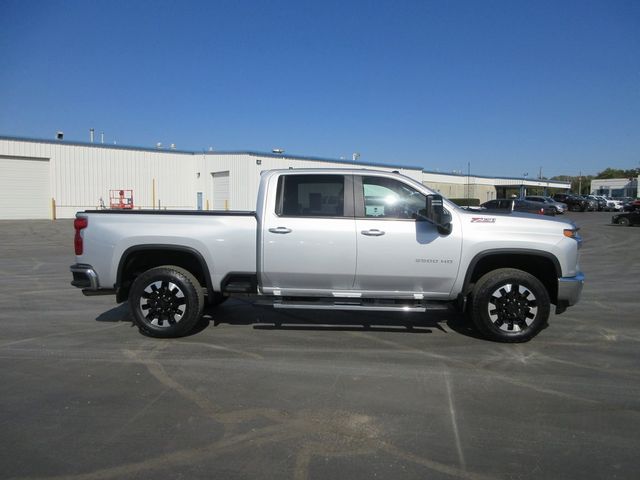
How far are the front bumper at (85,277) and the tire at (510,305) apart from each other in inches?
178

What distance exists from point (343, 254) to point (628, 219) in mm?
30011

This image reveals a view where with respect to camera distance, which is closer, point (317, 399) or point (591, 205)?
point (317, 399)

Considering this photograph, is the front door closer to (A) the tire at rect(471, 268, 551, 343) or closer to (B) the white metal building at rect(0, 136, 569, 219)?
(A) the tire at rect(471, 268, 551, 343)

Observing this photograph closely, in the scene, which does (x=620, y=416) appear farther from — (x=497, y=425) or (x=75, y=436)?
(x=75, y=436)

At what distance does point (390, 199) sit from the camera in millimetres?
6031

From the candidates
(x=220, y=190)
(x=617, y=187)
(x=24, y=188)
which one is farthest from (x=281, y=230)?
(x=617, y=187)

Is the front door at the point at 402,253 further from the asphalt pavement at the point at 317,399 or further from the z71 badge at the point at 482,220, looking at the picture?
the asphalt pavement at the point at 317,399

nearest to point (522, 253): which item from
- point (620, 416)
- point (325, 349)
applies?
point (620, 416)

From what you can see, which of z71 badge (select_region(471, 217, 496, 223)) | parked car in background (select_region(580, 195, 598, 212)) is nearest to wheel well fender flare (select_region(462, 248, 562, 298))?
z71 badge (select_region(471, 217, 496, 223))

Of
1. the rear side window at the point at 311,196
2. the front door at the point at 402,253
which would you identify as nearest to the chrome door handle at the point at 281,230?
the rear side window at the point at 311,196

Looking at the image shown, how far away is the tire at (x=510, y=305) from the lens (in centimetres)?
579

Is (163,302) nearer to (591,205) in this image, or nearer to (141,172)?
(141,172)

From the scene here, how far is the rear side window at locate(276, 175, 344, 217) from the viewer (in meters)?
6.01

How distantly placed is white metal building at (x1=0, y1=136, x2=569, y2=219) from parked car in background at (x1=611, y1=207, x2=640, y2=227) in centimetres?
1997
